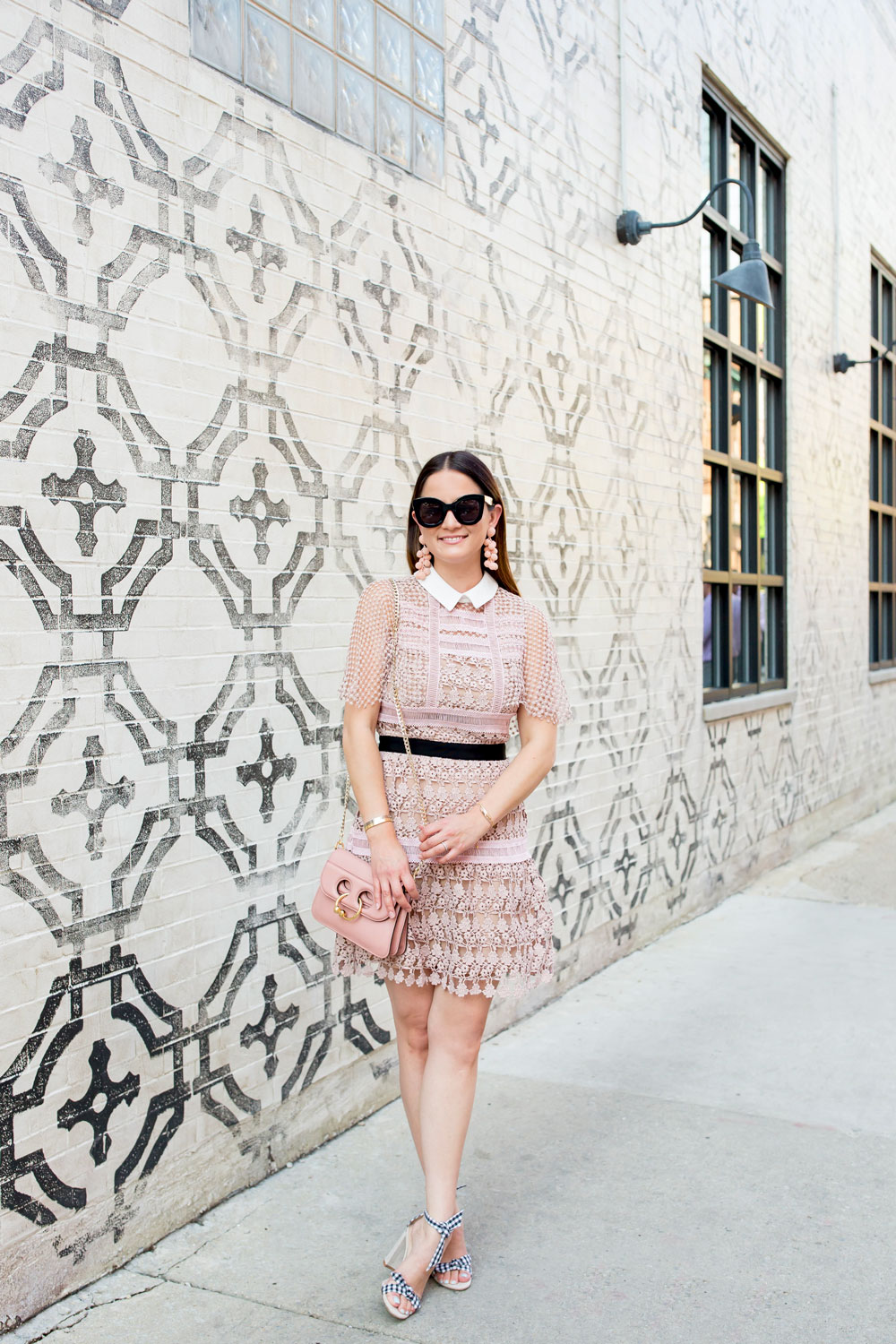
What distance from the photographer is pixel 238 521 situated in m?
3.14

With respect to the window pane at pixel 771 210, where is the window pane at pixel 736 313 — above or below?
below

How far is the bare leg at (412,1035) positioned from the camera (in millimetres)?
2768

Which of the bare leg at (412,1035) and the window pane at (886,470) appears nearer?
the bare leg at (412,1035)

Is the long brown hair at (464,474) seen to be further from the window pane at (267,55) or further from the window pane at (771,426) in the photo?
the window pane at (771,426)

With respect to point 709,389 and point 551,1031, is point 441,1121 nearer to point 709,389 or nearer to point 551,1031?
point 551,1031

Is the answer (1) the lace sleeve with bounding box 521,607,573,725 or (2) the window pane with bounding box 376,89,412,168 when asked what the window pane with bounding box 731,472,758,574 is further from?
(1) the lace sleeve with bounding box 521,607,573,725

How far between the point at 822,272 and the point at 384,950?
24.0ft

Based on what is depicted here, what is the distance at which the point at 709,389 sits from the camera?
22.1 ft

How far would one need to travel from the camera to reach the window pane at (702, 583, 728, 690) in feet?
22.1

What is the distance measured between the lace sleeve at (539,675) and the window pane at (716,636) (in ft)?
13.3

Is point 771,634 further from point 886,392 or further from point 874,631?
point 886,392

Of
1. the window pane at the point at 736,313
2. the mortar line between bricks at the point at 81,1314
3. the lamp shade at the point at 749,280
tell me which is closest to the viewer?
the mortar line between bricks at the point at 81,1314

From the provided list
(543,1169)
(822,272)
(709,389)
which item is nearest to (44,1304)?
(543,1169)

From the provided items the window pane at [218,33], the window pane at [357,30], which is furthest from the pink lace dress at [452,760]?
the window pane at [357,30]
